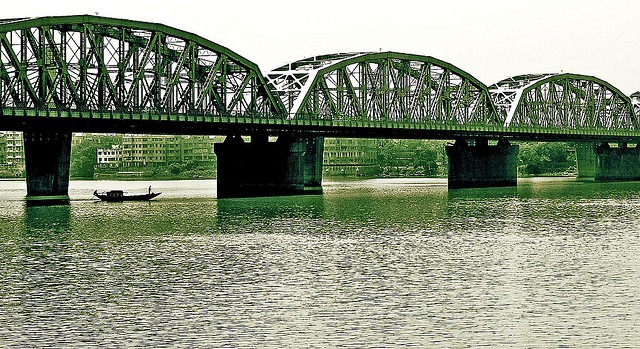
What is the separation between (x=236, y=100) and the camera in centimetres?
13012

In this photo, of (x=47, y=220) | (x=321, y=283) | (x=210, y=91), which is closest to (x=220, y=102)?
(x=210, y=91)

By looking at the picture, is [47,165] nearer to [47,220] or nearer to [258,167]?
[258,167]

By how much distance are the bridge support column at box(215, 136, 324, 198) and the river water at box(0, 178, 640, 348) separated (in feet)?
128

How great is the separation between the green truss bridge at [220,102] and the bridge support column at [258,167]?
0.37 feet

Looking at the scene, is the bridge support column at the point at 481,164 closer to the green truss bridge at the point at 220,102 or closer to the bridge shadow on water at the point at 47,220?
the green truss bridge at the point at 220,102

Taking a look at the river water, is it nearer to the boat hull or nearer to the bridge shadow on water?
the bridge shadow on water

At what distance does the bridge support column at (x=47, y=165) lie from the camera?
4360 inches

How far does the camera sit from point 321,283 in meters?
45.7

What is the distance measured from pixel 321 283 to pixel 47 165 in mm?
72187

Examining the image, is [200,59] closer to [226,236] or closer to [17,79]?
[17,79]

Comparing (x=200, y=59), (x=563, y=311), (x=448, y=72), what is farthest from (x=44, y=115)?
(x=448, y=72)

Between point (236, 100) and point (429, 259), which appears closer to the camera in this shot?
point (429, 259)

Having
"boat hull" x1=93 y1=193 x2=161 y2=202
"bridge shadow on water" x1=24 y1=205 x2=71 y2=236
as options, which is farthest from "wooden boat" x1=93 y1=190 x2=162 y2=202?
"bridge shadow on water" x1=24 y1=205 x2=71 y2=236

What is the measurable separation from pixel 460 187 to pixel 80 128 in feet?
227
